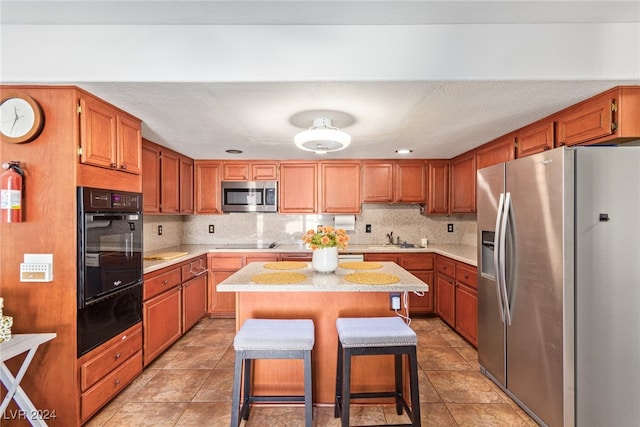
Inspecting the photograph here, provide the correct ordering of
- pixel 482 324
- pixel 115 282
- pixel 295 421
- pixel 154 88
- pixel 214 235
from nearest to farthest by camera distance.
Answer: pixel 154 88, pixel 295 421, pixel 115 282, pixel 482 324, pixel 214 235

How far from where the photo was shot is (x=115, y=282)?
2.07 meters

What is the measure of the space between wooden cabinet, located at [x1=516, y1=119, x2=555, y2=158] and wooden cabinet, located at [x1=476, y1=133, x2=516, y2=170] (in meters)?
0.08

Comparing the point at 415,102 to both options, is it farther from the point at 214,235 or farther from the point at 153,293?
the point at 214,235

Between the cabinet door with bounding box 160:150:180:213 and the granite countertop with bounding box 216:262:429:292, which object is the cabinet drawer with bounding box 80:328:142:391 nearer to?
the granite countertop with bounding box 216:262:429:292

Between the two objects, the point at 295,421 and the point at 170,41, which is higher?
the point at 170,41

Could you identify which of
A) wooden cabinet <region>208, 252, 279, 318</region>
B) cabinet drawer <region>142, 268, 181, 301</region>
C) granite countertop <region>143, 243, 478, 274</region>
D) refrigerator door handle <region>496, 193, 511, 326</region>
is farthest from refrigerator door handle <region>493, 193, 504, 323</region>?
cabinet drawer <region>142, 268, 181, 301</region>

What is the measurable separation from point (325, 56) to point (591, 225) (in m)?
1.81

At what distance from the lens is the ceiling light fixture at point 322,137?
6.68 feet

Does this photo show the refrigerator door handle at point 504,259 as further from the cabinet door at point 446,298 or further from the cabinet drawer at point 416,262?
the cabinet drawer at point 416,262

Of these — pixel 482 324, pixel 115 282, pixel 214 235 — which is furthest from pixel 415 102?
pixel 214 235

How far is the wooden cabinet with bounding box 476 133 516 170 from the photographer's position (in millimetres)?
2748

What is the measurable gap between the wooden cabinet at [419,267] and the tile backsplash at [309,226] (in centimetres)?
63

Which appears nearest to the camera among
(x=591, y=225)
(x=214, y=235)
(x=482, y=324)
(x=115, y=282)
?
(x=591, y=225)

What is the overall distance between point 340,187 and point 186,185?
2114 mm
